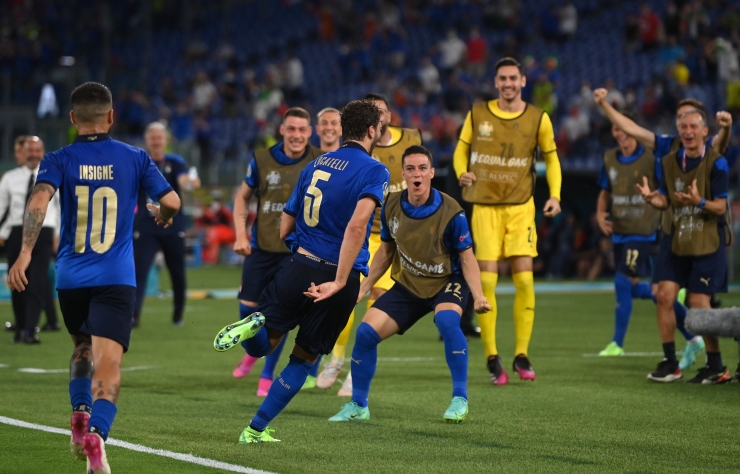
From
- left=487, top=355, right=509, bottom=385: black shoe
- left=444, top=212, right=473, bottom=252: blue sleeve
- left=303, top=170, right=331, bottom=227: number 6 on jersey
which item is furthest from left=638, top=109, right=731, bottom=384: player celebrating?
left=303, top=170, right=331, bottom=227: number 6 on jersey

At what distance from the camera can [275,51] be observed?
35.8 meters

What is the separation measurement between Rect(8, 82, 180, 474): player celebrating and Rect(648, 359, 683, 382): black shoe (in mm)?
5149

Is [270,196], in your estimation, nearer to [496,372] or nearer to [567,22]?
[496,372]

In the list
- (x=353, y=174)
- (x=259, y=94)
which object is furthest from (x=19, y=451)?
(x=259, y=94)

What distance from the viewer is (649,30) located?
27.8 m

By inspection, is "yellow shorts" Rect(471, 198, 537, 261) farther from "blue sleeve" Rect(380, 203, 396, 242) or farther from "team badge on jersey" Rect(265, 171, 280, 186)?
"blue sleeve" Rect(380, 203, 396, 242)

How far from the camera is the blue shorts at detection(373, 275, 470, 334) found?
26.3ft

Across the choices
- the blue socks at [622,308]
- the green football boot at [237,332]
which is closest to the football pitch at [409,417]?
the blue socks at [622,308]

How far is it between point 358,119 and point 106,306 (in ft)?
6.00

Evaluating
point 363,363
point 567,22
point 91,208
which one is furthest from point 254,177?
point 567,22

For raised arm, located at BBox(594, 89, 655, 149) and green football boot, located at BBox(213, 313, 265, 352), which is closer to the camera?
green football boot, located at BBox(213, 313, 265, 352)

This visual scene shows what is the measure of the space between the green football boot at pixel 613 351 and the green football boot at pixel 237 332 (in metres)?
6.07

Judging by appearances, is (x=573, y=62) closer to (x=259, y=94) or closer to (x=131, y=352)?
(x=259, y=94)

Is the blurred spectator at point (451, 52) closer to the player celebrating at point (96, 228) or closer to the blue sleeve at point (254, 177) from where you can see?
the blue sleeve at point (254, 177)
